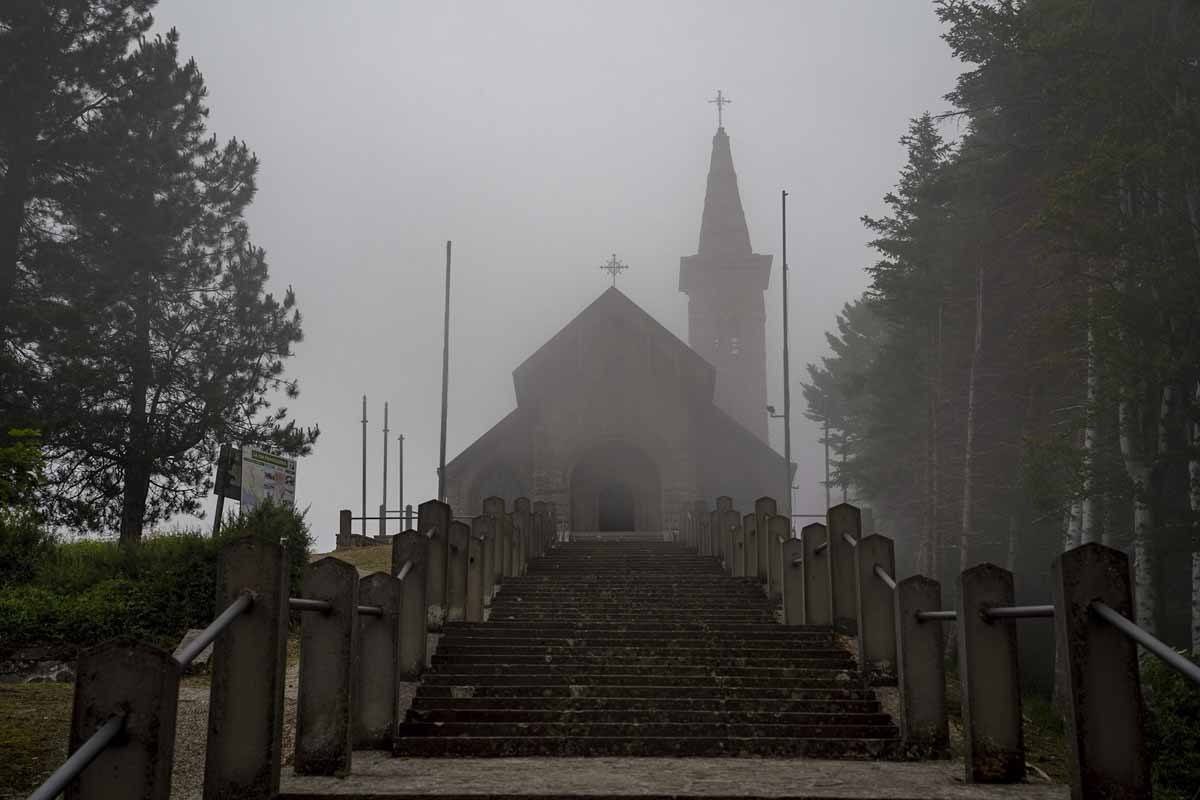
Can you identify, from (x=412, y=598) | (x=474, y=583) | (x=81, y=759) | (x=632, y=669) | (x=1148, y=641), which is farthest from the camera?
(x=474, y=583)

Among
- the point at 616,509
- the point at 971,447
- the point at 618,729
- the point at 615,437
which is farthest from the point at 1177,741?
the point at 616,509

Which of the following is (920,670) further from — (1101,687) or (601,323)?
(601,323)

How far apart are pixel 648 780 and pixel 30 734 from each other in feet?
16.7

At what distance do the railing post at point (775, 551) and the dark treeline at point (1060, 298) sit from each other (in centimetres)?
439

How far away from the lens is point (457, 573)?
35.4 ft

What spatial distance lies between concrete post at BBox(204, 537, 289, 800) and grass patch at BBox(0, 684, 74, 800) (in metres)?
2.43

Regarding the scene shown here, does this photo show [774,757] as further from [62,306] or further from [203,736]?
[62,306]

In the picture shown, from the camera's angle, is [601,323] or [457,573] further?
[601,323]

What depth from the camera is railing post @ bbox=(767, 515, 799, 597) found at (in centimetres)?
1362

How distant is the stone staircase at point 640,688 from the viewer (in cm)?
699

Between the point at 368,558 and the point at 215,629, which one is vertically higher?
the point at 368,558

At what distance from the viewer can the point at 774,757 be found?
6844 millimetres

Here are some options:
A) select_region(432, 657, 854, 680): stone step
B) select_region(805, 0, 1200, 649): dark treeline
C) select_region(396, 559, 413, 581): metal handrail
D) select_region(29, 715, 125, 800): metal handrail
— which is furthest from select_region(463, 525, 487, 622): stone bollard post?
select_region(805, 0, 1200, 649): dark treeline

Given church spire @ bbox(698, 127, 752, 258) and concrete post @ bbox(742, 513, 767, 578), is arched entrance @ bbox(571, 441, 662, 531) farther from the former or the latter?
church spire @ bbox(698, 127, 752, 258)
